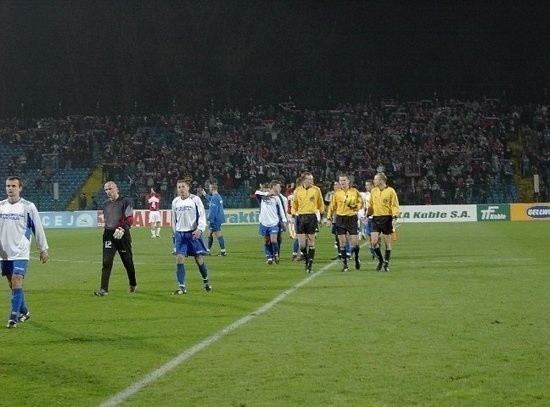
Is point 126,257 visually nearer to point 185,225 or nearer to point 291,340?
point 185,225

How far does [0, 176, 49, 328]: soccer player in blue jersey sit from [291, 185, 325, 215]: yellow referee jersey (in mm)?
7845

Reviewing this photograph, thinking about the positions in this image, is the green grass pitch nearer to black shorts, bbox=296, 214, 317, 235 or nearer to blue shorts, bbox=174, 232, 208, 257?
blue shorts, bbox=174, 232, 208, 257

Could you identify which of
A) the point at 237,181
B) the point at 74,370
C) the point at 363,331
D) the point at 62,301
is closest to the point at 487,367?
the point at 363,331

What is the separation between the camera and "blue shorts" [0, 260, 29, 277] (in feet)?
38.0

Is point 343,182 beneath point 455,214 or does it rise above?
above

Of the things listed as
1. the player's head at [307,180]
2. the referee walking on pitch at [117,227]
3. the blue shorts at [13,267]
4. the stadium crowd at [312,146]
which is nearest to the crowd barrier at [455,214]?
the stadium crowd at [312,146]

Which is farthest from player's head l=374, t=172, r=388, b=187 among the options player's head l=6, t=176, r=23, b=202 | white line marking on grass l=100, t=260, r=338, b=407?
player's head l=6, t=176, r=23, b=202

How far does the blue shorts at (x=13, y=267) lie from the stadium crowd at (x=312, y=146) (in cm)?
3772

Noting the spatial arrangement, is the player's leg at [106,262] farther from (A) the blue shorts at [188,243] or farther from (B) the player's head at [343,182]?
(B) the player's head at [343,182]

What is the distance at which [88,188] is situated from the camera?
54.3 m

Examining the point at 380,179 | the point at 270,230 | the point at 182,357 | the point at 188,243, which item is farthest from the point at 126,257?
the point at 182,357

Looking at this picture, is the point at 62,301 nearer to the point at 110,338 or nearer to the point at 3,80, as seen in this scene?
the point at 110,338

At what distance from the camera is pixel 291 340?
9.60m

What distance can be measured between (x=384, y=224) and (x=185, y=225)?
5420 millimetres
